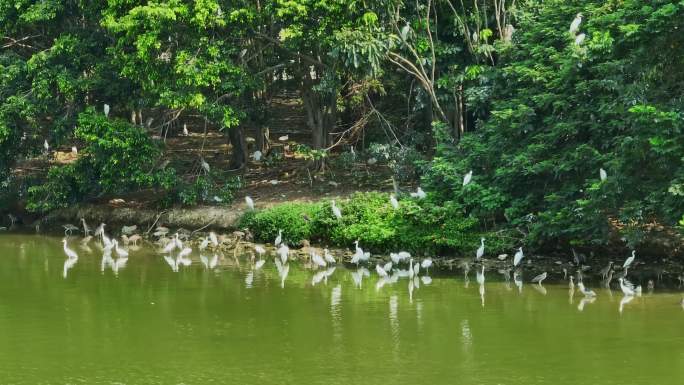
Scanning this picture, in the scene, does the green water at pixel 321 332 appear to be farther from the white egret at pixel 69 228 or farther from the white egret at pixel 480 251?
the white egret at pixel 69 228

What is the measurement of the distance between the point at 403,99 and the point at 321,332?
12.7 metres

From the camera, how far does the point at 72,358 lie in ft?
34.4

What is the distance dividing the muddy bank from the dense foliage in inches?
13.2

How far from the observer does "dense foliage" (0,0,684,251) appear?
14234mm

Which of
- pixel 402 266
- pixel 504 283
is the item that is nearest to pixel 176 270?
pixel 402 266

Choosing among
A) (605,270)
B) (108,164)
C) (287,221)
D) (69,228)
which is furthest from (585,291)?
(69,228)

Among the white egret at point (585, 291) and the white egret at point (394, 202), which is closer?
the white egret at point (585, 291)

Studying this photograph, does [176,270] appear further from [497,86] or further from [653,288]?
[653,288]

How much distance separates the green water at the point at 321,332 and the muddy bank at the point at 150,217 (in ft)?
14.2

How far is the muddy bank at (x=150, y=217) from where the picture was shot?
806 inches

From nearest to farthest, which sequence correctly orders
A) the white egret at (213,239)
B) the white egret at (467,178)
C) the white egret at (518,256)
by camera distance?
the white egret at (518,256), the white egret at (467,178), the white egret at (213,239)

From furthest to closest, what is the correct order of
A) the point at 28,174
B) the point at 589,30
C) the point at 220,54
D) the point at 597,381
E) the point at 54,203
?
1. the point at 28,174
2. the point at 54,203
3. the point at 220,54
4. the point at 589,30
5. the point at 597,381

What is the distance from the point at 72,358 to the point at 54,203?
449 inches

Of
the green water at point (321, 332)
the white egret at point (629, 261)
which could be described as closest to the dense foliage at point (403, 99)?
the white egret at point (629, 261)
